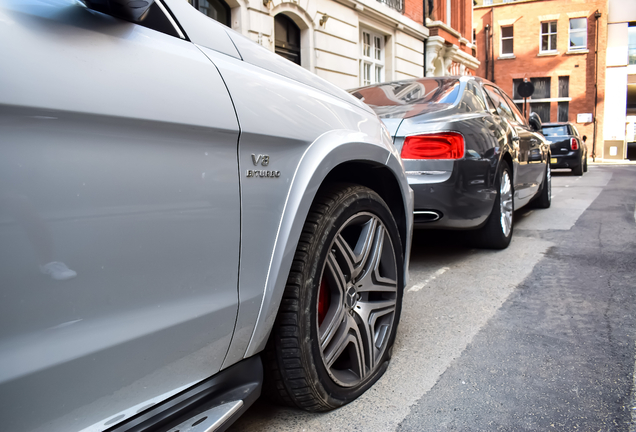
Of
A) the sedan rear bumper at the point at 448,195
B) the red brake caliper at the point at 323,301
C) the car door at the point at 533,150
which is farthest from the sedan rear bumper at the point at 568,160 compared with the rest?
the red brake caliper at the point at 323,301

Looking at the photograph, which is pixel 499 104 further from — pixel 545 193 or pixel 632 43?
pixel 632 43

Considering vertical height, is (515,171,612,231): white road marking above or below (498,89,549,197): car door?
below

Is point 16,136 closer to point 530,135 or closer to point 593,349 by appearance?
point 593,349

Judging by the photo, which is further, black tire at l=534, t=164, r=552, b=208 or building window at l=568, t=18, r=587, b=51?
→ building window at l=568, t=18, r=587, b=51

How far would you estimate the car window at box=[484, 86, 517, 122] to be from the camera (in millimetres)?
5043

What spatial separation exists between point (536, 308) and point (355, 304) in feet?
5.24

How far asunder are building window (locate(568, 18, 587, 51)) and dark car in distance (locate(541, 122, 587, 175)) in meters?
18.5

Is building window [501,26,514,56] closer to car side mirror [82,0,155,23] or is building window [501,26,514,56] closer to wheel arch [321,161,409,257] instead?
wheel arch [321,161,409,257]

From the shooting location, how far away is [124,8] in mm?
1137

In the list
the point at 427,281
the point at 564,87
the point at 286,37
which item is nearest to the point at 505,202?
the point at 427,281

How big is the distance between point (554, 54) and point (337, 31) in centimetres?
2291

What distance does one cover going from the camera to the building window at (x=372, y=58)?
14.3m

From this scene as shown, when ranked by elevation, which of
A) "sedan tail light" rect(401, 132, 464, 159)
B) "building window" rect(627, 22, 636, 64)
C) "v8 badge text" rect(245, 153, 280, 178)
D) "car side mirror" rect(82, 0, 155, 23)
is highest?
"building window" rect(627, 22, 636, 64)

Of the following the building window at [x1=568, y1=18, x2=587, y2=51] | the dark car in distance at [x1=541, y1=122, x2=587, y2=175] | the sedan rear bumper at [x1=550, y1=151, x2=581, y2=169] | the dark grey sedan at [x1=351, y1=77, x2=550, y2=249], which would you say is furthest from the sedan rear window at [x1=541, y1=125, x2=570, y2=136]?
the building window at [x1=568, y1=18, x2=587, y2=51]
